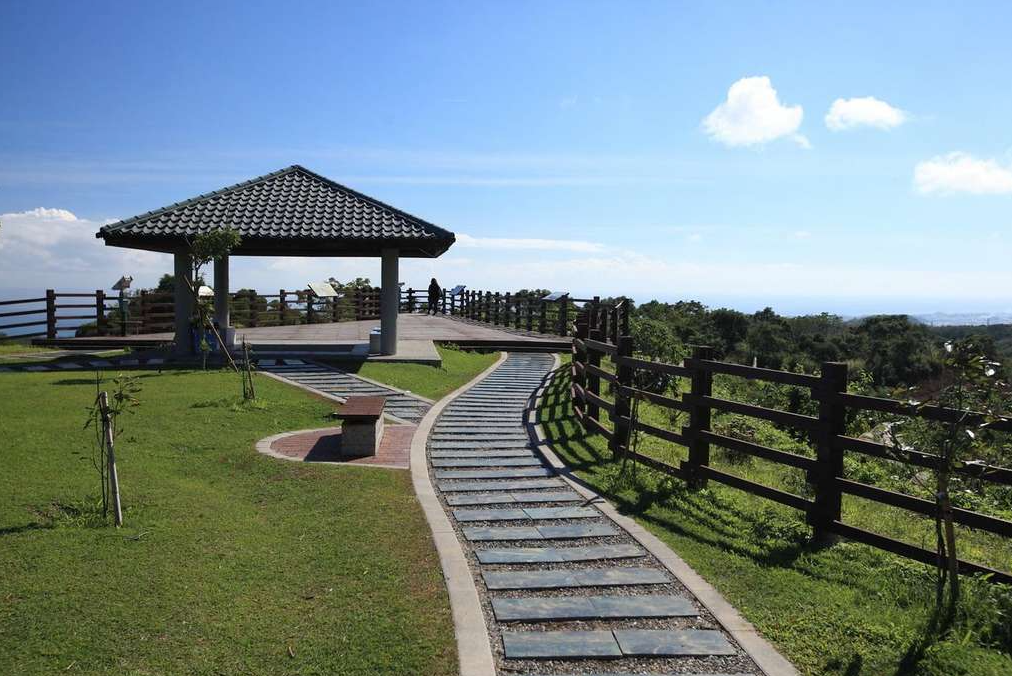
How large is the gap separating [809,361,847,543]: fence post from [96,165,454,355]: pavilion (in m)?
10.9

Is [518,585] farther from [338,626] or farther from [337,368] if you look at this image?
[337,368]

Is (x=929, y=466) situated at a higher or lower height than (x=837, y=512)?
higher

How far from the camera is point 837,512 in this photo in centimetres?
563

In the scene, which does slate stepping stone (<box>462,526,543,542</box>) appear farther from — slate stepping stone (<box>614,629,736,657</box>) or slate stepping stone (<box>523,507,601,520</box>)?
slate stepping stone (<box>614,629,736,657</box>)

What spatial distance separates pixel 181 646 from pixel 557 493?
4092 millimetres

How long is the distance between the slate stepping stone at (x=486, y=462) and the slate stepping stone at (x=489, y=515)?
1.65m

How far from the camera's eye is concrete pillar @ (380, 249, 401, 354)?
16.3 metres

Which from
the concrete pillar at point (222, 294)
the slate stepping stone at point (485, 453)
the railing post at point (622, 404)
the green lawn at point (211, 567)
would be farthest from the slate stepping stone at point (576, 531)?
the concrete pillar at point (222, 294)

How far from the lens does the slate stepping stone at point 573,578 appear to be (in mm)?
4977

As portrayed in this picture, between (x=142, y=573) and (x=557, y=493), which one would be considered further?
(x=557, y=493)

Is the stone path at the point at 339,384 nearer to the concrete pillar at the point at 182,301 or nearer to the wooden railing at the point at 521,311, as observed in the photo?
the concrete pillar at the point at 182,301

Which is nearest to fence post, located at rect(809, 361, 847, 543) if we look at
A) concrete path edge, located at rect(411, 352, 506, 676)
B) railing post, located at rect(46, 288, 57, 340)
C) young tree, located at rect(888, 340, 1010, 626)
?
young tree, located at rect(888, 340, 1010, 626)

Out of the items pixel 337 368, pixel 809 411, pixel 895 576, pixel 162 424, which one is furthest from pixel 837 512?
pixel 809 411

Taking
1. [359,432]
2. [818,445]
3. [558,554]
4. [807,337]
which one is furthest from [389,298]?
[807,337]
